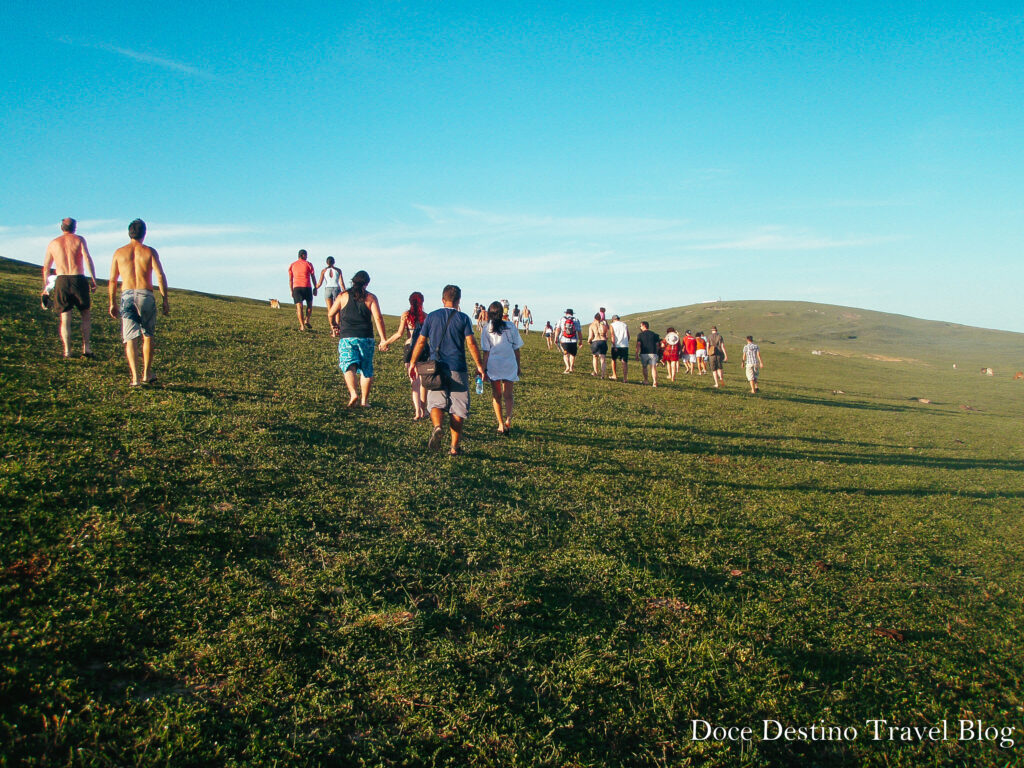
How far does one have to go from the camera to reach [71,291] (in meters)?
9.98

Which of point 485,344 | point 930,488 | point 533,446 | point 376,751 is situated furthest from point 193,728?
point 930,488

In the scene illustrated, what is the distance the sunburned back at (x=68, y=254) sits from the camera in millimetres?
9906

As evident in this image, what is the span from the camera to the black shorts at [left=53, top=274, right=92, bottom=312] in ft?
32.7

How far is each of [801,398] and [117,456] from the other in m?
25.2

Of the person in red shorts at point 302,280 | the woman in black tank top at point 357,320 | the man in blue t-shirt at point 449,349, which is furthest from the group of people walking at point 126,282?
the person in red shorts at point 302,280

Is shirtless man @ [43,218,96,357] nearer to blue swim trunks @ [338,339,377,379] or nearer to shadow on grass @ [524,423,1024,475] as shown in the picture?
blue swim trunks @ [338,339,377,379]

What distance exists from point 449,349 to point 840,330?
132 meters

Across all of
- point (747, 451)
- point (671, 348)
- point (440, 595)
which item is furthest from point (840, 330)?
point (440, 595)

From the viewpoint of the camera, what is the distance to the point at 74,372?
10.1 m

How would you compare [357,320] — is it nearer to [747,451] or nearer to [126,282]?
[126,282]

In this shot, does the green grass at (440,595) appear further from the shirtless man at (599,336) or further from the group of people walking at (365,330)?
the shirtless man at (599,336)

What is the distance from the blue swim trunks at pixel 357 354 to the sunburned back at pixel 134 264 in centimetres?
296

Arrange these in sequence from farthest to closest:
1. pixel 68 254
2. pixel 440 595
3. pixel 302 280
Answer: pixel 302 280 → pixel 68 254 → pixel 440 595

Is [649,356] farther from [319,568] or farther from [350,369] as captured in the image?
[319,568]
